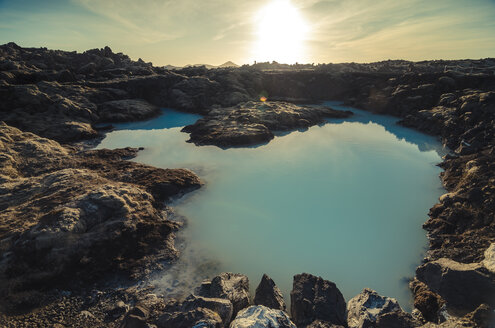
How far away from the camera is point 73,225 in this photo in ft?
27.8

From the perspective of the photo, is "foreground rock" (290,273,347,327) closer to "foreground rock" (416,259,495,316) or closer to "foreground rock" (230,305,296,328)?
"foreground rock" (230,305,296,328)

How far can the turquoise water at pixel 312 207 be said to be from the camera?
8.70 meters

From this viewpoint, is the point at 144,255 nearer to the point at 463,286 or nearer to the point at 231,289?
the point at 231,289

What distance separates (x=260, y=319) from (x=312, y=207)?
292 inches

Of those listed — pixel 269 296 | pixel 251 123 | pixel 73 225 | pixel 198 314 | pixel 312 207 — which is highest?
pixel 251 123

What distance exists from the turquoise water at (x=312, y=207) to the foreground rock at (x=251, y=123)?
1536 mm

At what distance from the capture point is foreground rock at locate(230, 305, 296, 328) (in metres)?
5.30

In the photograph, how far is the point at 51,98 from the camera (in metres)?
25.9

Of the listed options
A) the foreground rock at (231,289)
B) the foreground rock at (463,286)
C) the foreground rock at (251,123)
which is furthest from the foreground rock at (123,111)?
the foreground rock at (463,286)

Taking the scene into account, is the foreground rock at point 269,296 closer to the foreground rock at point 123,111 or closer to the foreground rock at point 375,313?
the foreground rock at point 375,313

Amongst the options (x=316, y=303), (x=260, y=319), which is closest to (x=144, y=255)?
(x=260, y=319)

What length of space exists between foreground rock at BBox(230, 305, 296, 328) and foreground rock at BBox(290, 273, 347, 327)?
1.21 m

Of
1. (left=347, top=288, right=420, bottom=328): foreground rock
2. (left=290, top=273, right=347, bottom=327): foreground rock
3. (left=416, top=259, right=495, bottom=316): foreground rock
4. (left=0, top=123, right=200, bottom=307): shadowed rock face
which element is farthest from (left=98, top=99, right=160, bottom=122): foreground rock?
(left=416, top=259, right=495, bottom=316): foreground rock

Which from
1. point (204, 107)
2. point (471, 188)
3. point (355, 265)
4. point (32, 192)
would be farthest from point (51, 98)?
point (471, 188)
